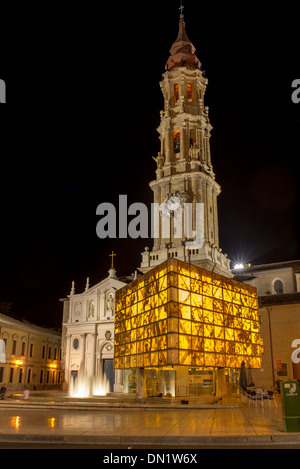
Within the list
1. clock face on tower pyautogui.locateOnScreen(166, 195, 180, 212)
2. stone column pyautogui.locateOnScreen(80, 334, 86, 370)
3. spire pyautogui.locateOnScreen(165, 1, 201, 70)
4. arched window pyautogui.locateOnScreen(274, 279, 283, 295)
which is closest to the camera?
clock face on tower pyautogui.locateOnScreen(166, 195, 180, 212)

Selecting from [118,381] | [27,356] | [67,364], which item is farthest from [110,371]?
[27,356]

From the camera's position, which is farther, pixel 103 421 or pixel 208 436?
pixel 103 421

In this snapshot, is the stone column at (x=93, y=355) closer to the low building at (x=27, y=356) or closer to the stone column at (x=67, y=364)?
the stone column at (x=67, y=364)

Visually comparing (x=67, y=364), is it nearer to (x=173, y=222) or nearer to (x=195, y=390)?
(x=173, y=222)

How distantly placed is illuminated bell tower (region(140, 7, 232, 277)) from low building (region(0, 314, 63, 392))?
18.0m

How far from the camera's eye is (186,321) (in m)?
25.4

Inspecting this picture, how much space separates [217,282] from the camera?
28578mm

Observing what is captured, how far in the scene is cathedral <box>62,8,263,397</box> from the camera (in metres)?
26.0

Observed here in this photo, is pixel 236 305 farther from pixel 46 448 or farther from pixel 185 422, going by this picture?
pixel 46 448

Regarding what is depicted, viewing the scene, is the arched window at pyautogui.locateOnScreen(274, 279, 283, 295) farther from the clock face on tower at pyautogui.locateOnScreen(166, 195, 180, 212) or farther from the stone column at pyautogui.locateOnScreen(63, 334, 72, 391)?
the stone column at pyautogui.locateOnScreen(63, 334, 72, 391)

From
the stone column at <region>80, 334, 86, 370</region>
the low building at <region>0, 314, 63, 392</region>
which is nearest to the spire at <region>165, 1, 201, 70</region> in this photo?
the stone column at <region>80, 334, 86, 370</region>

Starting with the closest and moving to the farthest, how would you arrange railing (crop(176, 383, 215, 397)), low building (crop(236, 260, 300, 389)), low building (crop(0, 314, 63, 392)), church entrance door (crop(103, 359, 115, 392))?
1. railing (crop(176, 383, 215, 397))
2. low building (crop(236, 260, 300, 389))
3. church entrance door (crop(103, 359, 115, 392))
4. low building (crop(0, 314, 63, 392))

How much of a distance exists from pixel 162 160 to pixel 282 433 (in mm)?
40682
